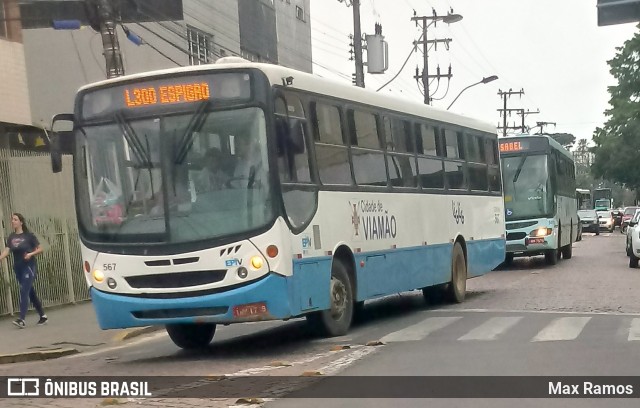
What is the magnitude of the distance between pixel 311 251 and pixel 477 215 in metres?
7.74

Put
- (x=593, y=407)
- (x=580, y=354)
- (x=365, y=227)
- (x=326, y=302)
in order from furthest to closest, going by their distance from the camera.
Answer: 1. (x=365, y=227)
2. (x=326, y=302)
3. (x=580, y=354)
4. (x=593, y=407)

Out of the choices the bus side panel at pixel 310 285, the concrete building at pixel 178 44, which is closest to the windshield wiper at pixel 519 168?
the concrete building at pixel 178 44

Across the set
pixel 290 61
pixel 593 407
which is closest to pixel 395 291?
pixel 593 407

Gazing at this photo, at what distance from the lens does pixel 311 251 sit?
11.4m

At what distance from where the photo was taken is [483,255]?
1892cm

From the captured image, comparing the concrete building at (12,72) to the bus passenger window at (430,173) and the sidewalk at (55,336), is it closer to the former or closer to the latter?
the sidewalk at (55,336)

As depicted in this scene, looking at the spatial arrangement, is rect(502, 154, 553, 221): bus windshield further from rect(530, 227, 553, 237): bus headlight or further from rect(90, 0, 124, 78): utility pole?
rect(90, 0, 124, 78): utility pole

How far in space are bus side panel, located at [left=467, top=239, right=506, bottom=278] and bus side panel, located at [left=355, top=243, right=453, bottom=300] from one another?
129 cm

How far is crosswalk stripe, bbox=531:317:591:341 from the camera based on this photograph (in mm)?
11555

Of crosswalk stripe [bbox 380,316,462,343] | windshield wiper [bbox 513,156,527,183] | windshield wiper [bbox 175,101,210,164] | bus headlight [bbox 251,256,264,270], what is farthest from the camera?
windshield wiper [bbox 513,156,527,183]

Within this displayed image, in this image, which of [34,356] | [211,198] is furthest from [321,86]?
[34,356]

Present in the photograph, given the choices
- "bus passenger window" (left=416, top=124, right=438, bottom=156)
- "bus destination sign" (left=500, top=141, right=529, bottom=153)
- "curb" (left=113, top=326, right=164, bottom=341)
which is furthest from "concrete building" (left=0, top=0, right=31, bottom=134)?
"bus destination sign" (left=500, top=141, right=529, bottom=153)

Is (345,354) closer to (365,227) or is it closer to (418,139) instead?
(365,227)

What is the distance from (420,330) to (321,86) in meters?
3.51
